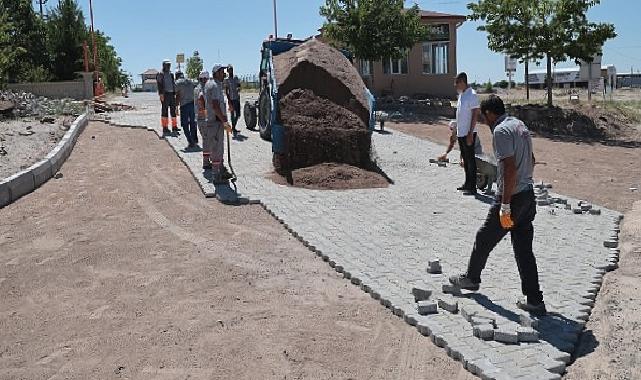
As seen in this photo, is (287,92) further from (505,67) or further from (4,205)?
(505,67)

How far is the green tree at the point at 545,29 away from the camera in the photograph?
22.6 meters

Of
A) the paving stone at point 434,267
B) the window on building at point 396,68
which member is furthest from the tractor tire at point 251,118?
the window on building at point 396,68

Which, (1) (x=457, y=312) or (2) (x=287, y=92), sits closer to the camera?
(1) (x=457, y=312)

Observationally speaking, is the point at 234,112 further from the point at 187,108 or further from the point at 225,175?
the point at 225,175

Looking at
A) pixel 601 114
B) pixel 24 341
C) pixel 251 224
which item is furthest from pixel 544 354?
pixel 601 114

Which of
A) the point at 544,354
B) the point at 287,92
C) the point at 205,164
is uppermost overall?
the point at 287,92

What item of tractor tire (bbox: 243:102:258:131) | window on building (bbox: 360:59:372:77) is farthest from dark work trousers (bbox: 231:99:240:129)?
window on building (bbox: 360:59:372:77)

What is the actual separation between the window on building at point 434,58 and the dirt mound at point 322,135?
2051 cm

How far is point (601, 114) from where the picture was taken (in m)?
23.3

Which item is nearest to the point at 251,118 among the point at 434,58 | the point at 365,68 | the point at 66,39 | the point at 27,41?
the point at 365,68

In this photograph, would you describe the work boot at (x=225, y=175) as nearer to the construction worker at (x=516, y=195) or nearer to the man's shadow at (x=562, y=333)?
the construction worker at (x=516, y=195)

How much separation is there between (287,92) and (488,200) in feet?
14.0

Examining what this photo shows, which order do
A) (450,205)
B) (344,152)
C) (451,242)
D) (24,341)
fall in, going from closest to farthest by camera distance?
(24,341)
(451,242)
(450,205)
(344,152)

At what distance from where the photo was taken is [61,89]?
30359 millimetres
